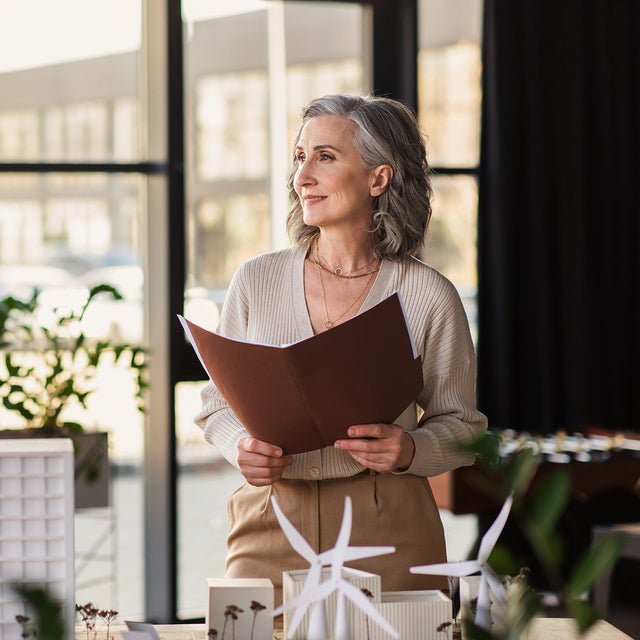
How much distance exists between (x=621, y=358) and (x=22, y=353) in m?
2.55

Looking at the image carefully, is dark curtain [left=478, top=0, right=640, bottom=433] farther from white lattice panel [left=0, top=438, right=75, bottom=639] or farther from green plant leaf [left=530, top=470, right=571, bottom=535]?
green plant leaf [left=530, top=470, right=571, bottom=535]

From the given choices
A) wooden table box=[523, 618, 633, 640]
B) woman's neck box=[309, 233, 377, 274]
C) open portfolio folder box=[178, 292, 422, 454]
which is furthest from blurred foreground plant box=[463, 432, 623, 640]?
woman's neck box=[309, 233, 377, 274]

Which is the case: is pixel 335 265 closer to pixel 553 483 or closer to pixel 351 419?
pixel 351 419

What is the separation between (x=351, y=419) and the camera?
5.63 ft

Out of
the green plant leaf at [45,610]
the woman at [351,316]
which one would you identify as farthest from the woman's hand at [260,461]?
the green plant leaf at [45,610]

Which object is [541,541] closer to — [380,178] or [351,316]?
[351,316]

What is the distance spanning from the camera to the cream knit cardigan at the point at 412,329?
1934mm

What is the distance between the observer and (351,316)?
1.94 metres

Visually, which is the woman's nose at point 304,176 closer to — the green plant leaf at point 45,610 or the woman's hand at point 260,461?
the woman's hand at point 260,461

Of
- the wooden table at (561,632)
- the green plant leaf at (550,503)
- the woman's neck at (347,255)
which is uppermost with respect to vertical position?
the woman's neck at (347,255)

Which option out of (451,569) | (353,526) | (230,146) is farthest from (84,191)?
(451,569)

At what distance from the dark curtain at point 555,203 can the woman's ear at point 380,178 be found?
2254 millimetres

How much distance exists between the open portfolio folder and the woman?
3.4 inches

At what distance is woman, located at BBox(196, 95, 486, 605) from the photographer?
1864mm
